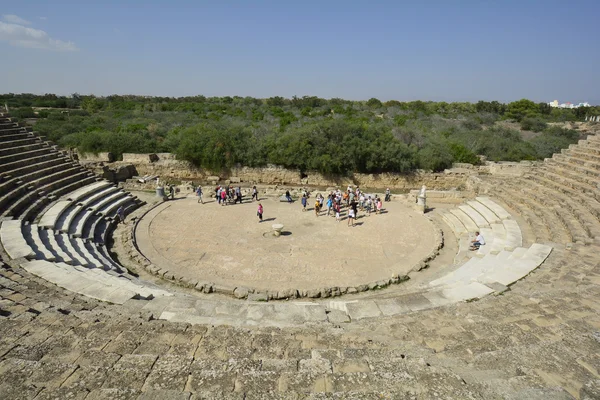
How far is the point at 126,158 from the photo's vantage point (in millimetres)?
28188

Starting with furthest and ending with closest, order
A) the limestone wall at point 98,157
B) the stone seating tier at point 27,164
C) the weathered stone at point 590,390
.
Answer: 1. the limestone wall at point 98,157
2. the stone seating tier at point 27,164
3. the weathered stone at point 590,390

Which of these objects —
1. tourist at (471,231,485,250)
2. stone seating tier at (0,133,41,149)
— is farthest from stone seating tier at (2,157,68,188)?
tourist at (471,231,485,250)

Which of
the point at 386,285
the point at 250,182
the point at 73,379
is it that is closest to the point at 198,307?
the point at 73,379

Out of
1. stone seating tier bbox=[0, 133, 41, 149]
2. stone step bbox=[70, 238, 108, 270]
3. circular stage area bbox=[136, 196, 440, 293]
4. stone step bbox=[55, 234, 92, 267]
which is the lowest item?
circular stage area bbox=[136, 196, 440, 293]

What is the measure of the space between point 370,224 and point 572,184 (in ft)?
30.3

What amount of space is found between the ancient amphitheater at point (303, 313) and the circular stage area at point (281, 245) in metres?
0.16

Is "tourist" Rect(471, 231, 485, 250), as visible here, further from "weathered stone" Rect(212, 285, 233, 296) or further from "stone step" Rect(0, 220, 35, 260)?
"stone step" Rect(0, 220, 35, 260)

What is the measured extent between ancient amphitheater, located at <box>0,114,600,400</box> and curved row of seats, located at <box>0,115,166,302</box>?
0.09 m

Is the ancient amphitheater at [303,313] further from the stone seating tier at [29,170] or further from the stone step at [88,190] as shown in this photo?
the stone step at [88,190]

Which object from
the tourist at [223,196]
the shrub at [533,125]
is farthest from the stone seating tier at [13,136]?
the shrub at [533,125]

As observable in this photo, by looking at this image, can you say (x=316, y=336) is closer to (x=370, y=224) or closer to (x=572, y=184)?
(x=370, y=224)

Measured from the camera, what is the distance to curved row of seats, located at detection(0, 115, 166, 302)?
30.8 feet

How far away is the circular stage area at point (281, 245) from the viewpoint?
11477 millimetres

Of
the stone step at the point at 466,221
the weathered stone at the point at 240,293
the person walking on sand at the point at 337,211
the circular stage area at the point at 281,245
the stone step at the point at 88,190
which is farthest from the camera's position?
the person walking on sand at the point at 337,211
